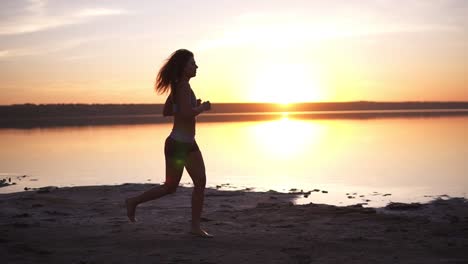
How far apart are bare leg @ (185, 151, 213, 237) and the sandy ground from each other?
0.50ft

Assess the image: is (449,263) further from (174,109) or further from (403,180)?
(403,180)

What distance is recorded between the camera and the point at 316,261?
5590mm

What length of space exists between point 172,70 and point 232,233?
7.18 ft

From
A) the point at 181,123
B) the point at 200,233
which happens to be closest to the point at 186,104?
the point at 181,123

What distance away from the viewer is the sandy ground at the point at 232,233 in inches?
228

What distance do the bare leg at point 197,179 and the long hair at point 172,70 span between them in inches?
35.4

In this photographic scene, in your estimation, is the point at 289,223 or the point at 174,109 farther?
the point at 289,223

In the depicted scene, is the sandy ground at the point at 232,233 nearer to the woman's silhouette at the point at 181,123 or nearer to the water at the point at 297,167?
the woman's silhouette at the point at 181,123

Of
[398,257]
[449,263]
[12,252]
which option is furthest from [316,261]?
[12,252]

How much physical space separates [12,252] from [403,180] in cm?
1083

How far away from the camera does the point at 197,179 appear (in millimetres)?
6691

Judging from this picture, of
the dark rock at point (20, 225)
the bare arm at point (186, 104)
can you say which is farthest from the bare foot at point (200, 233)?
the dark rock at point (20, 225)

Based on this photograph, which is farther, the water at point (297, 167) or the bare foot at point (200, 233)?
the water at point (297, 167)

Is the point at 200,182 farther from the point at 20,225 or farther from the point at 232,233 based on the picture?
the point at 20,225
